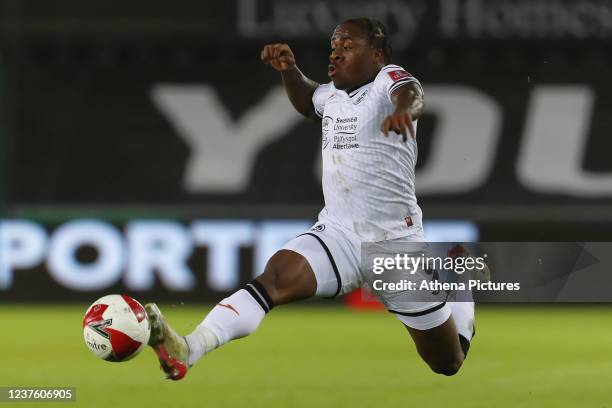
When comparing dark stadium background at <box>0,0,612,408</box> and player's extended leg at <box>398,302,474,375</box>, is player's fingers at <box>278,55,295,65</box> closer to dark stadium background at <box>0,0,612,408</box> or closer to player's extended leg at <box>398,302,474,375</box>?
player's extended leg at <box>398,302,474,375</box>

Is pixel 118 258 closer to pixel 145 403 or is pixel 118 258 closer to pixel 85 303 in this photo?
pixel 85 303

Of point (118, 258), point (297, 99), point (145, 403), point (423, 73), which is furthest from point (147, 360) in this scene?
point (423, 73)

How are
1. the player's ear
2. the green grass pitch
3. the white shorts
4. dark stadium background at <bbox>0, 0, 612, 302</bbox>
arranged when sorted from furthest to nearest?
dark stadium background at <bbox>0, 0, 612, 302</bbox> → the green grass pitch → the player's ear → the white shorts

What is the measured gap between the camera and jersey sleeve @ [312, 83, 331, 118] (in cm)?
648

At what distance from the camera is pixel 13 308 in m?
13.5

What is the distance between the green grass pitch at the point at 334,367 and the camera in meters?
6.89

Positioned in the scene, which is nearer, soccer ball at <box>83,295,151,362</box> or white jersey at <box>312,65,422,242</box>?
soccer ball at <box>83,295,151,362</box>

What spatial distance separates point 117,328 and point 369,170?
1.51 meters

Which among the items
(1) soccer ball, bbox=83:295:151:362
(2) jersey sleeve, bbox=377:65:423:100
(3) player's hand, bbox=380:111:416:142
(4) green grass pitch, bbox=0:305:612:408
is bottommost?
(4) green grass pitch, bbox=0:305:612:408

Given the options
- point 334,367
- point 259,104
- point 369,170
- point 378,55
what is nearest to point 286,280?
point 369,170

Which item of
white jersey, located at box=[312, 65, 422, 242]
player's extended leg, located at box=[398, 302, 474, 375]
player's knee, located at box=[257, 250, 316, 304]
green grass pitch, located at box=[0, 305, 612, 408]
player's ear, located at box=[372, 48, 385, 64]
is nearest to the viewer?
player's knee, located at box=[257, 250, 316, 304]

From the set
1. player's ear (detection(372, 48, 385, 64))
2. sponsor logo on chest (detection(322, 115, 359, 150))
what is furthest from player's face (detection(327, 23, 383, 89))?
sponsor logo on chest (detection(322, 115, 359, 150))

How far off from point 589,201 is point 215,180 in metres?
4.33

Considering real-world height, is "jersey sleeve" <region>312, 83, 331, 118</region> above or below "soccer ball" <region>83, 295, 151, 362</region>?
above
